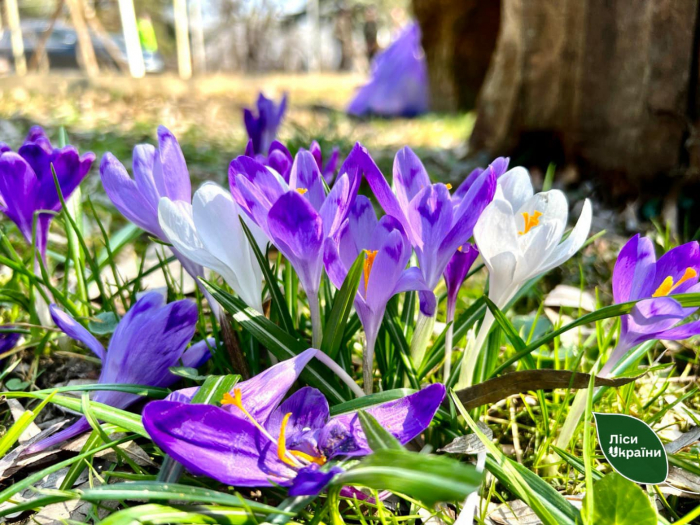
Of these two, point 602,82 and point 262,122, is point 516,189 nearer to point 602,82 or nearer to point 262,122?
point 262,122

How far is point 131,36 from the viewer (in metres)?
6.98

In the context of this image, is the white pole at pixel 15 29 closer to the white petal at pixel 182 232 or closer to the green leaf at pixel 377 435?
the white petal at pixel 182 232

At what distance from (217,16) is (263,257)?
19.1 m

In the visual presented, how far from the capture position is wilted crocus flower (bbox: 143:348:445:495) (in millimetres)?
580

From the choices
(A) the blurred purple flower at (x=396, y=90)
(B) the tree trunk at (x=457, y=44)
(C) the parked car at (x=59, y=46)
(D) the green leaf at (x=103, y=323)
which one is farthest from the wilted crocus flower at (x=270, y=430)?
(C) the parked car at (x=59, y=46)

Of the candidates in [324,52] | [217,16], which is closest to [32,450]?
[217,16]

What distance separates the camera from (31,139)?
3.38ft

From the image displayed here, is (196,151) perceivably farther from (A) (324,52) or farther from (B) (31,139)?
(A) (324,52)

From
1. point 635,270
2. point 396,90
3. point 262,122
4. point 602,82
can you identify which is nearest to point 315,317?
point 635,270

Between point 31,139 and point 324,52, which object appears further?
point 324,52

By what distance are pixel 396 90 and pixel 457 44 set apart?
100 cm

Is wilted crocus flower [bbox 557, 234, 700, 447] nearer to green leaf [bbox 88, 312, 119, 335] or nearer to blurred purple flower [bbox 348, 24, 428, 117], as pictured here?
green leaf [bbox 88, 312, 119, 335]

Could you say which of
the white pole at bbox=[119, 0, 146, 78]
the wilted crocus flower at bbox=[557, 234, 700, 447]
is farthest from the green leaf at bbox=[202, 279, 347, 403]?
the white pole at bbox=[119, 0, 146, 78]

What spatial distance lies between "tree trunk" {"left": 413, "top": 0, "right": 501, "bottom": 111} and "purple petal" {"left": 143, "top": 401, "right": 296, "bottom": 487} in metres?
4.66
